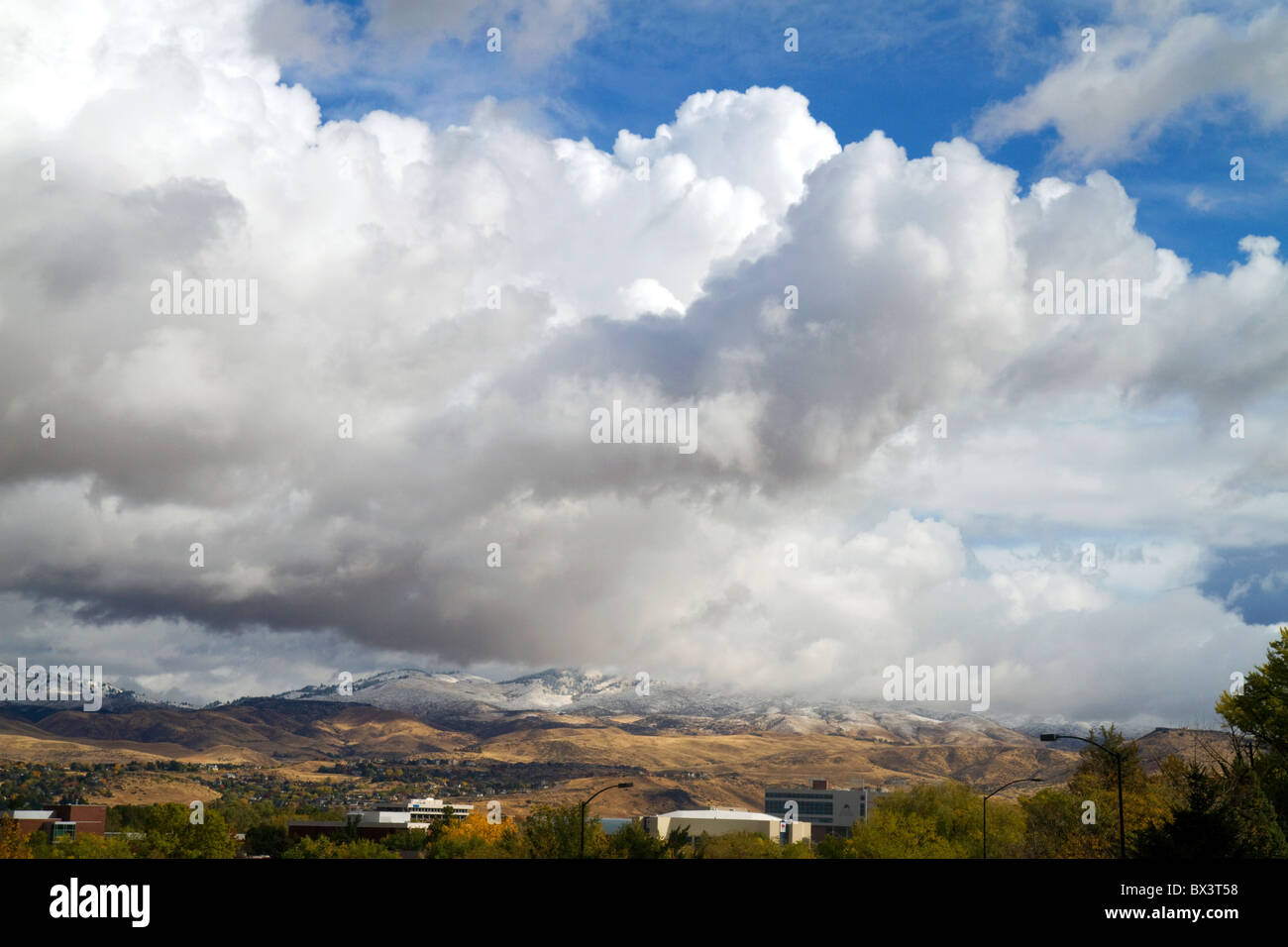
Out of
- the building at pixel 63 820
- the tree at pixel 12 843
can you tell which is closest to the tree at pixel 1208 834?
the tree at pixel 12 843

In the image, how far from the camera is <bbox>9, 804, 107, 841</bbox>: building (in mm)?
166375

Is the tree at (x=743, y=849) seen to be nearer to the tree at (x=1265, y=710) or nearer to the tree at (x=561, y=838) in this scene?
the tree at (x=561, y=838)

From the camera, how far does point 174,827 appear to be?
488ft

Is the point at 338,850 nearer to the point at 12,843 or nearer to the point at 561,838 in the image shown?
the point at 12,843

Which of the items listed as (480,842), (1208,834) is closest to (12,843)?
(480,842)
